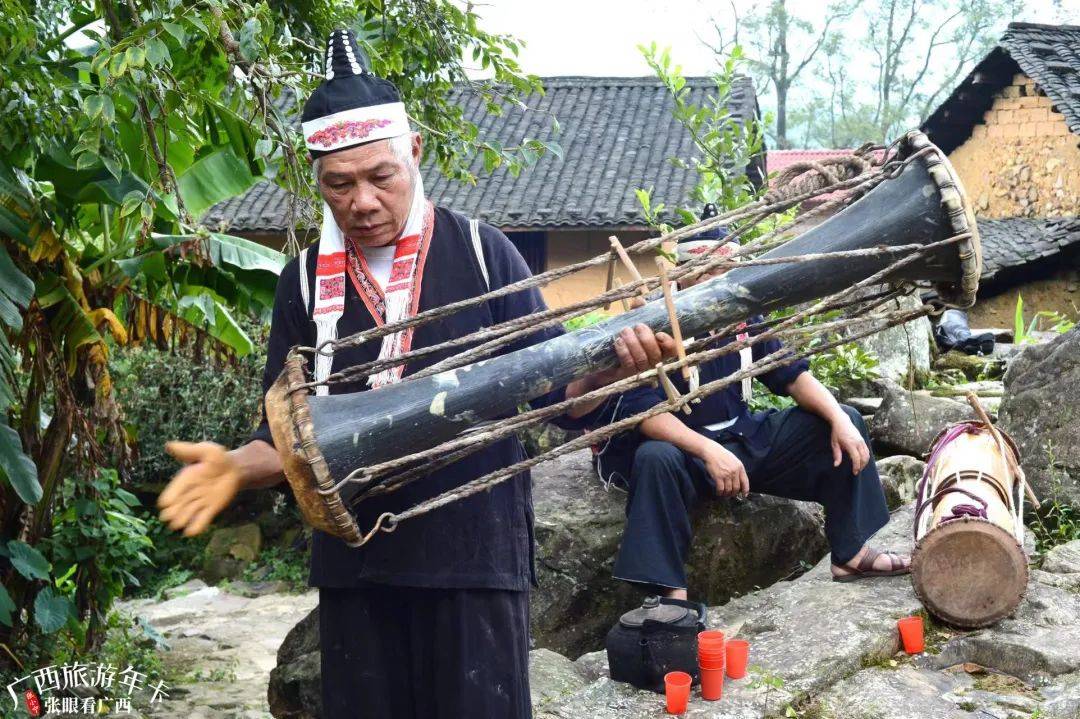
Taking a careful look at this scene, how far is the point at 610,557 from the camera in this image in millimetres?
4699

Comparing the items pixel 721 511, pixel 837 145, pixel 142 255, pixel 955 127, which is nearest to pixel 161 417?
pixel 142 255

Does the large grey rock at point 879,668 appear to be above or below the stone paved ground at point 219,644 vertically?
above

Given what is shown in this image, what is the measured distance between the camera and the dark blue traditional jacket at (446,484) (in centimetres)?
233

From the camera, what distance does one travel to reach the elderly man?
2332mm

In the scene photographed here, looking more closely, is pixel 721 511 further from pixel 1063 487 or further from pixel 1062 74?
pixel 1062 74

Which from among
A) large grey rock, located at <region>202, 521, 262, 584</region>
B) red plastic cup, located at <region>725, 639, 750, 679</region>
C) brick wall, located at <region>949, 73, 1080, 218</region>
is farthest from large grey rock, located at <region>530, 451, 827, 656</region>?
brick wall, located at <region>949, 73, 1080, 218</region>

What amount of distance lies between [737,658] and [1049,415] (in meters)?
2.27

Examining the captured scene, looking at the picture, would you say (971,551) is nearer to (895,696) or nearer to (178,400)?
(895,696)

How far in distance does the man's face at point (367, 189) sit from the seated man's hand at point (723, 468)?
2.03 m

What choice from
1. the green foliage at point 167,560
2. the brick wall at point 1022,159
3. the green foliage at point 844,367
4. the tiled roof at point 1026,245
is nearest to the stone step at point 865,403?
the green foliage at point 844,367

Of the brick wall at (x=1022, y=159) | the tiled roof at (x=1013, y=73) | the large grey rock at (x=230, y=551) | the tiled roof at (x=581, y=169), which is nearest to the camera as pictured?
the large grey rock at (x=230, y=551)

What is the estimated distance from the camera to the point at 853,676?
3.62 m

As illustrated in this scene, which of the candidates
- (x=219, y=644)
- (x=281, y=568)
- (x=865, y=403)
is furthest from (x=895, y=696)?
(x=281, y=568)

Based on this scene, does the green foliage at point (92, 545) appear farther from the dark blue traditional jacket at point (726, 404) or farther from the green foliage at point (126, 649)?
the dark blue traditional jacket at point (726, 404)
